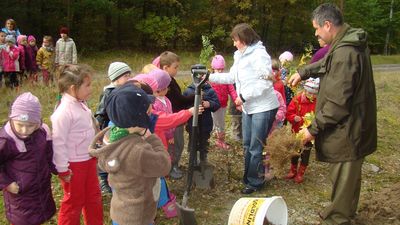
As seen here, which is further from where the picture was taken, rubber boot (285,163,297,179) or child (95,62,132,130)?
rubber boot (285,163,297,179)

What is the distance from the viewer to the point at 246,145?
515cm

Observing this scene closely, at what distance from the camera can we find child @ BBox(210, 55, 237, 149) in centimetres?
603

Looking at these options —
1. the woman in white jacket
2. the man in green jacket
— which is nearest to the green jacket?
the man in green jacket

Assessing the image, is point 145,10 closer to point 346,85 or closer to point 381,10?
point 381,10

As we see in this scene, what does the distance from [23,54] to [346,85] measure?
958cm

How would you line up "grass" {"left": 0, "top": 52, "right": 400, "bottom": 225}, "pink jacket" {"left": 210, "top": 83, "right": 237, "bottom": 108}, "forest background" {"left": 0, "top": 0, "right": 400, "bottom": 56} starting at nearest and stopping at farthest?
1. "grass" {"left": 0, "top": 52, "right": 400, "bottom": 225}
2. "pink jacket" {"left": 210, "top": 83, "right": 237, "bottom": 108}
3. "forest background" {"left": 0, "top": 0, "right": 400, "bottom": 56}

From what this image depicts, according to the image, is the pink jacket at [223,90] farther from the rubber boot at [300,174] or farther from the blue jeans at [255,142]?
the rubber boot at [300,174]

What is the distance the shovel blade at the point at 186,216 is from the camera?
409 centimetres

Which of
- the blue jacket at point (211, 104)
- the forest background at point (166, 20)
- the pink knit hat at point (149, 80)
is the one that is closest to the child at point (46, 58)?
the blue jacket at point (211, 104)

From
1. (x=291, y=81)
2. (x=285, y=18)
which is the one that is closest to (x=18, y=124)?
(x=291, y=81)

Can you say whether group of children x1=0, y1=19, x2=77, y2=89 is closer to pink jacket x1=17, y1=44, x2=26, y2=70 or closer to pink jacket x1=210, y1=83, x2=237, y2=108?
pink jacket x1=17, y1=44, x2=26, y2=70

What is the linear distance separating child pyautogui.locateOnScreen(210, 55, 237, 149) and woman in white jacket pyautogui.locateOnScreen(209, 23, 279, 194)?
3.20ft

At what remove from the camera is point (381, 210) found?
4562mm

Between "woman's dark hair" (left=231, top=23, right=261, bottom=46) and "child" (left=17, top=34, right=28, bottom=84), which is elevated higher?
"woman's dark hair" (left=231, top=23, right=261, bottom=46)
